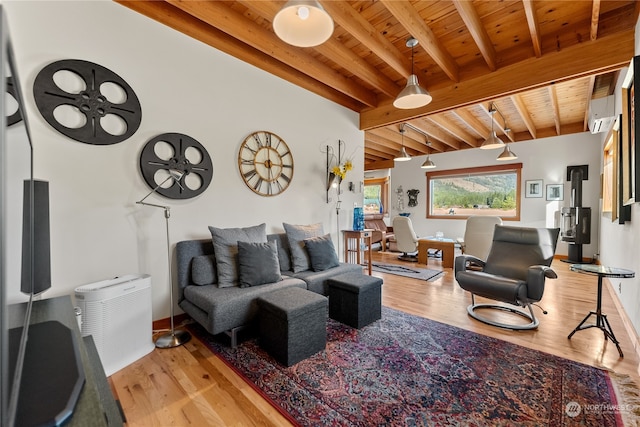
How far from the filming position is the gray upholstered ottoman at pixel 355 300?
2656 millimetres

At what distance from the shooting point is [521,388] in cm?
179

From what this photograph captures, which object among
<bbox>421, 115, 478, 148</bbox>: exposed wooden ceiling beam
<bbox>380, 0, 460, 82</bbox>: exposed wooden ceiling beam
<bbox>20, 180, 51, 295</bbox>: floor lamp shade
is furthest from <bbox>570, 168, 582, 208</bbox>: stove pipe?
<bbox>20, 180, 51, 295</bbox>: floor lamp shade

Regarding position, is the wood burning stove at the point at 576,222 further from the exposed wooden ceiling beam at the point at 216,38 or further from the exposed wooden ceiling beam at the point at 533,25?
the exposed wooden ceiling beam at the point at 216,38

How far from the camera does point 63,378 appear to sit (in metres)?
0.76

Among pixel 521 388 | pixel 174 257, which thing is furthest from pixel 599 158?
pixel 174 257

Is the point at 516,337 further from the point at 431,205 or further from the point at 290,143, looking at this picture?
the point at 431,205

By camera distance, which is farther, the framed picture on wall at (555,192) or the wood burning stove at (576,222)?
the framed picture on wall at (555,192)

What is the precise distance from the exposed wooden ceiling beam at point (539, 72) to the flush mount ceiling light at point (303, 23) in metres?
2.62

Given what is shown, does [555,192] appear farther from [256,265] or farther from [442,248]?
[256,265]

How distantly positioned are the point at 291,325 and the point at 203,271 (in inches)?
45.0

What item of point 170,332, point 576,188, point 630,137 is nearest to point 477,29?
point 630,137

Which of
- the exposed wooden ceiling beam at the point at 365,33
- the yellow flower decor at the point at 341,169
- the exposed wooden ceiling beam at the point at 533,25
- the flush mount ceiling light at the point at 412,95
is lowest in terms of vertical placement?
the yellow flower decor at the point at 341,169

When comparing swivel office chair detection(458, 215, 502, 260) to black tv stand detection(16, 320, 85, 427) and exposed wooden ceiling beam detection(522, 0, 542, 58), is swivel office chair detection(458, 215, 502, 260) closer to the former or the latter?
exposed wooden ceiling beam detection(522, 0, 542, 58)

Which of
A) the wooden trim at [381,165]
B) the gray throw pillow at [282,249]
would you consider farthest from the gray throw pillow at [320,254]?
the wooden trim at [381,165]
